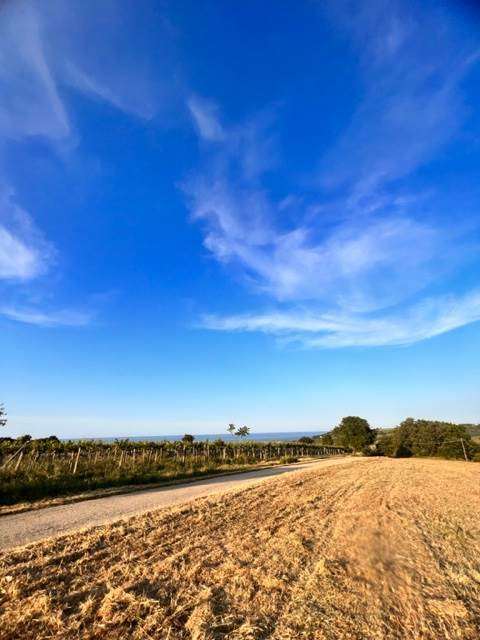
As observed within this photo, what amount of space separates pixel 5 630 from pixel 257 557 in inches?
188

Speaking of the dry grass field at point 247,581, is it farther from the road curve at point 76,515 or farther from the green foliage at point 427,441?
the green foliage at point 427,441

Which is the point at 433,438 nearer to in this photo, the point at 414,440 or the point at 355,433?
the point at 414,440

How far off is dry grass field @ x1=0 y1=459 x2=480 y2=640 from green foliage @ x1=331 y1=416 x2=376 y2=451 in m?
95.2

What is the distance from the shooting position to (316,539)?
942 cm

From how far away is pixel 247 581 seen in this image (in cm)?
657

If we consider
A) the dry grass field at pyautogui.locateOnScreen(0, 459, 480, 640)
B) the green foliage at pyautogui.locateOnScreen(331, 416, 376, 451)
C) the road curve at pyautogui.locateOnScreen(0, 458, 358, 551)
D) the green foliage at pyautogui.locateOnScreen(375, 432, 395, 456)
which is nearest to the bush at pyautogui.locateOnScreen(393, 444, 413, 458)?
the green foliage at pyautogui.locateOnScreen(375, 432, 395, 456)

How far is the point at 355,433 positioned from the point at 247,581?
105 metres

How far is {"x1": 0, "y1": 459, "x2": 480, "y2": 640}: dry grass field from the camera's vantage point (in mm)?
5129

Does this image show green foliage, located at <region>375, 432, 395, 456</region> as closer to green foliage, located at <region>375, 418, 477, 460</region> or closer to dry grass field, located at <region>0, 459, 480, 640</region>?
green foliage, located at <region>375, 418, 477, 460</region>

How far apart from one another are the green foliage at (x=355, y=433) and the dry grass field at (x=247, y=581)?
95.2 meters

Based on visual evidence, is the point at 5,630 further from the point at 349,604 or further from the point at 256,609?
the point at 349,604

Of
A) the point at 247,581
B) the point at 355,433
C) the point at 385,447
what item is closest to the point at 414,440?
the point at 385,447

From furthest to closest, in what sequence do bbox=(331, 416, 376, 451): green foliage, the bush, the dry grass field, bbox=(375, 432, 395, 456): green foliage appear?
bbox=(331, 416, 376, 451): green foliage
bbox=(375, 432, 395, 456): green foliage
the bush
the dry grass field

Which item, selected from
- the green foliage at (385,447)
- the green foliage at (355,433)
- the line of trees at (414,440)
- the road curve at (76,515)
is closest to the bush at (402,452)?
the line of trees at (414,440)
